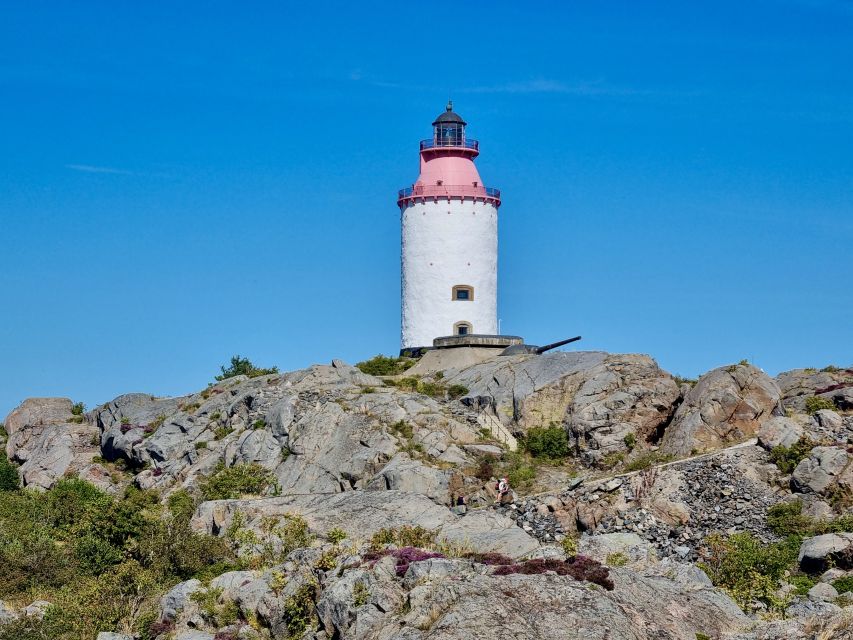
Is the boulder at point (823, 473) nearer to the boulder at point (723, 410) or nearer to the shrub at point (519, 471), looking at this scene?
the boulder at point (723, 410)

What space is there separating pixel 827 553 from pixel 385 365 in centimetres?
3218

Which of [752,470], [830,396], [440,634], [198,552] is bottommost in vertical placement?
[440,634]

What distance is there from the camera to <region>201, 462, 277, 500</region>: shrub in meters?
61.1

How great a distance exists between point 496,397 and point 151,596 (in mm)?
25094

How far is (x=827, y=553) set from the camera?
5047cm

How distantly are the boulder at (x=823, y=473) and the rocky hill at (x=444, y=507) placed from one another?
8 cm

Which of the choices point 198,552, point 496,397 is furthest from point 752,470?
point 198,552

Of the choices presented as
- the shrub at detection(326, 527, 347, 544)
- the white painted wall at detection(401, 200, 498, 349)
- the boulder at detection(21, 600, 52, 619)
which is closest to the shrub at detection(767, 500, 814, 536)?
the shrub at detection(326, 527, 347, 544)

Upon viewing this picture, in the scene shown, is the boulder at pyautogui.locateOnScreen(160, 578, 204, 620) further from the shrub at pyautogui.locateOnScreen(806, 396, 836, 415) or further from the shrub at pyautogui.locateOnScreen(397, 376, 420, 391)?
the shrub at pyautogui.locateOnScreen(806, 396, 836, 415)

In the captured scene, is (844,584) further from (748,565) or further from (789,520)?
(789,520)

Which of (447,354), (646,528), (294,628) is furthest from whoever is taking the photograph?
(447,354)

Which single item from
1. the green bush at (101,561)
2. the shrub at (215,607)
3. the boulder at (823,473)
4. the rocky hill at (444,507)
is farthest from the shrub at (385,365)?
the shrub at (215,607)

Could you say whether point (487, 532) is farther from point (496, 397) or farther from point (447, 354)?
point (447, 354)

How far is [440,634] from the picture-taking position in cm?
3469
